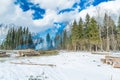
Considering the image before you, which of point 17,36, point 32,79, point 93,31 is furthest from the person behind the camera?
point 17,36

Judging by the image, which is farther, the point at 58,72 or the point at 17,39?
the point at 17,39

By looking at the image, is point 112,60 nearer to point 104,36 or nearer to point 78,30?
point 78,30

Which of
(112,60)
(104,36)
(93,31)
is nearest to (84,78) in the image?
(112,60)

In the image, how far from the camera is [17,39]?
10375 cm

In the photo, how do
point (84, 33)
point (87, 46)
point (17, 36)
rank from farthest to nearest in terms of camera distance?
point (17, 36) → point (87, 46) → point (84, 33)

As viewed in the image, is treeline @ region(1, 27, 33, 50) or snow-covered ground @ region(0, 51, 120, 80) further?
treeline @ region(1, 27, 33, 50)

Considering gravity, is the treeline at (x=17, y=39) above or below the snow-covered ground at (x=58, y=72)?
above

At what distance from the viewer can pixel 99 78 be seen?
12.7 metres

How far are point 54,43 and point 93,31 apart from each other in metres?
78.4

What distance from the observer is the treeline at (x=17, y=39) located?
10082 centimetres

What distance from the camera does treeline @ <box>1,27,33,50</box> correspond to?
10082 centimetres

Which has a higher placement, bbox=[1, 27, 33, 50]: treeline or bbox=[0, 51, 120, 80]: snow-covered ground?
bbox=[1, 27, 33, 50]: treeline

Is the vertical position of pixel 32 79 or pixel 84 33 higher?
pixel 84 33

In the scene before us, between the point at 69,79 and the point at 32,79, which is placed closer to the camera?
the point at 32,79
